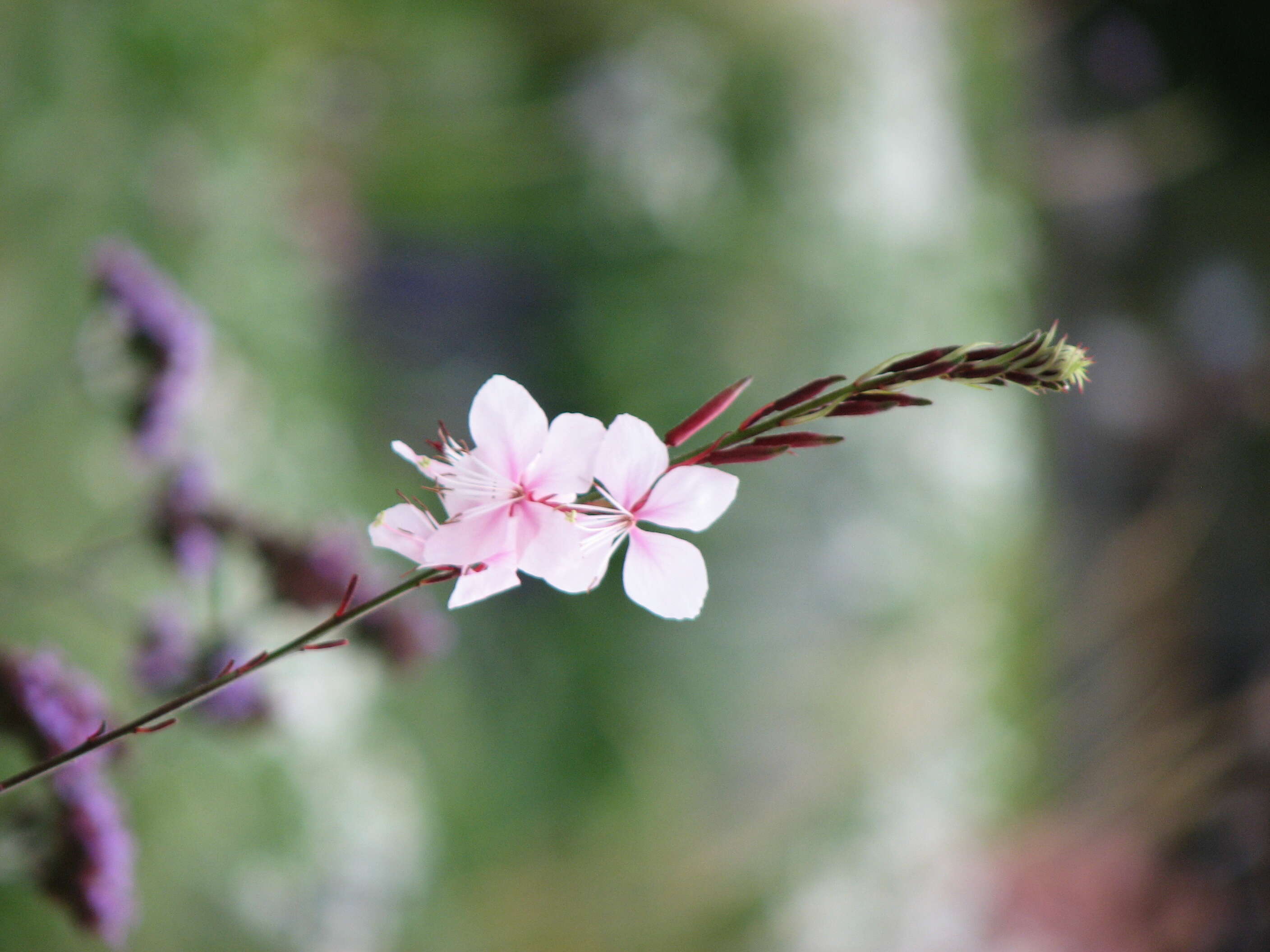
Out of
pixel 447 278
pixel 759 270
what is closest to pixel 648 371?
pixel 759 270

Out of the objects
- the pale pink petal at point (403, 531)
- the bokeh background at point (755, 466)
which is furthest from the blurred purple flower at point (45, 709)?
the bokeh background at point (755, 466)

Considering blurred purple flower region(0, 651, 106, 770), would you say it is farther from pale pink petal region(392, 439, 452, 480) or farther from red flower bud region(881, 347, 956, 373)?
red flower bud region(881, 347, 956, 373)

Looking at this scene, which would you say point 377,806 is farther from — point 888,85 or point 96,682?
point 888,85

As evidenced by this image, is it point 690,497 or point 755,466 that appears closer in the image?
point 690,497

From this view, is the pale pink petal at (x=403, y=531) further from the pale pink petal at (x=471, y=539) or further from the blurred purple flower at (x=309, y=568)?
the blurred purple flower at (x=309, y=568)

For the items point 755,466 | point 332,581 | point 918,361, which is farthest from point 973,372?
point 755,466

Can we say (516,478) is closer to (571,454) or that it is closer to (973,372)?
(571,454)
